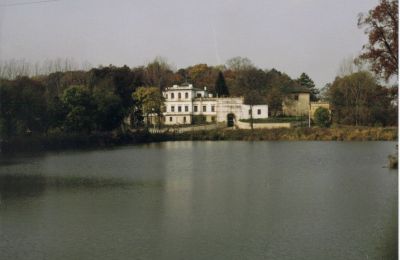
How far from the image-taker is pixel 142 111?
164 ft

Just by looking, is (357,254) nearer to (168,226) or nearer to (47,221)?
(168,226)

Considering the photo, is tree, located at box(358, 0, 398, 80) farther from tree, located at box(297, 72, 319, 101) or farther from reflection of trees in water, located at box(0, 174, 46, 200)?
tree, located at box(297, 72, 319, 101)

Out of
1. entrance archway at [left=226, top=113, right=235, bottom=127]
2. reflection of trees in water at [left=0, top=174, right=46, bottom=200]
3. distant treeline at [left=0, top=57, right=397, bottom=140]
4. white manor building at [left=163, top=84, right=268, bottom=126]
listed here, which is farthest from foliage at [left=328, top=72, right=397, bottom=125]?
reflection of trees in water at [left=0, top=174, right=46, bottom=200]

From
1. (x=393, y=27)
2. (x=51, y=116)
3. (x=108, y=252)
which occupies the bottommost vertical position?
(x=108, y=252)

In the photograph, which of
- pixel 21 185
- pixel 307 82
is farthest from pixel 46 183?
pixel 307 82

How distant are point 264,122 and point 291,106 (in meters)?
10.3

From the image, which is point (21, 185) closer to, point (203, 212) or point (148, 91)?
point (203, 212)

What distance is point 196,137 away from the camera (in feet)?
148

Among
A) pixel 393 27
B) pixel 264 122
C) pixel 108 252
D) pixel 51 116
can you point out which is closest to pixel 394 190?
pixel 393 27

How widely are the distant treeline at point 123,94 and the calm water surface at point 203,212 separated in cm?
573

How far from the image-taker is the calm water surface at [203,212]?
9000mm

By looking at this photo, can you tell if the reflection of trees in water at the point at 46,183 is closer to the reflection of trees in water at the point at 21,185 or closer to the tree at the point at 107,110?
the reflection of trees in water at the point at 21,185

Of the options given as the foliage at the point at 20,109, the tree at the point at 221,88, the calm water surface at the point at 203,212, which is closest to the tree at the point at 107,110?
the foliage at the point at 20,109

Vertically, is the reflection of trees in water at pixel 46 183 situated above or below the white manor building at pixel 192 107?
below
